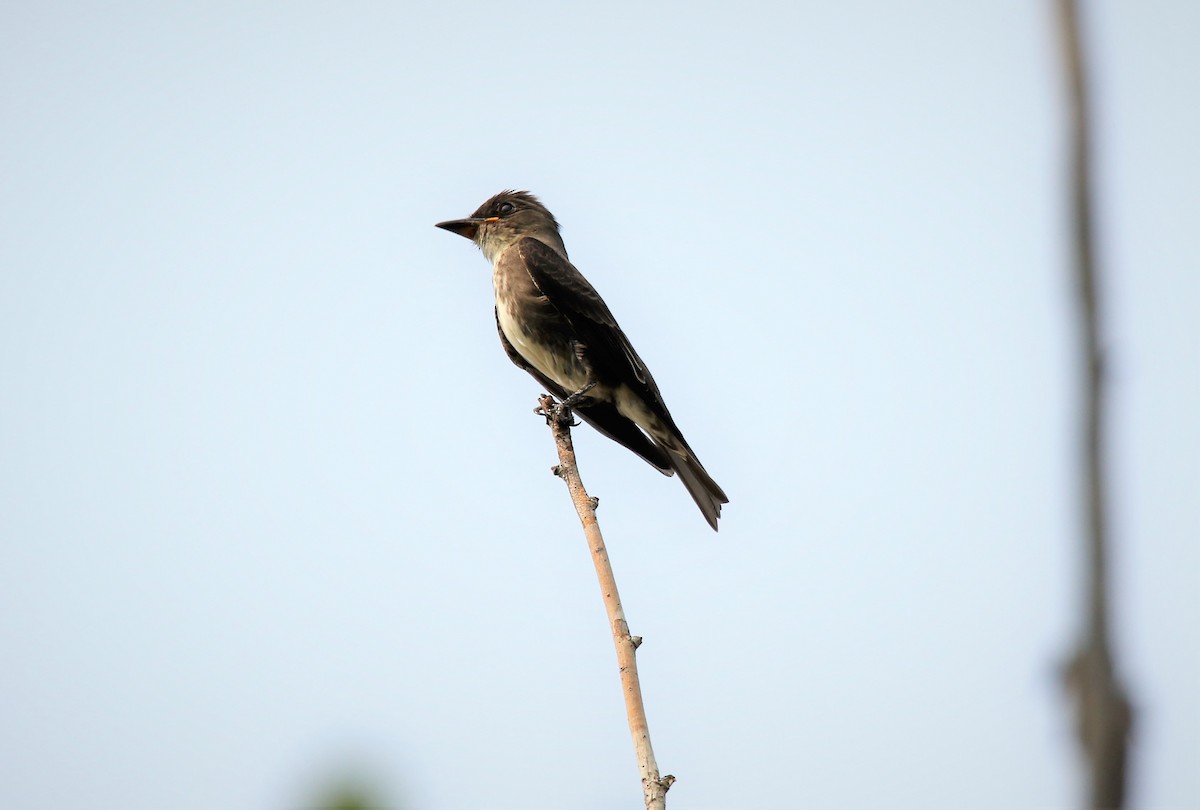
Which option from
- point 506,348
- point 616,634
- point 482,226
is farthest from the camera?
point 482,226

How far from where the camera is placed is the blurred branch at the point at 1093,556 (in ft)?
1.82

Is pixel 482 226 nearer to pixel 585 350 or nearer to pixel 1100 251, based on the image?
pixel 585 350

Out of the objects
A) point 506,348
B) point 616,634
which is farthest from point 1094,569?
point 506,348

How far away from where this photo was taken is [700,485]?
680 centimetres

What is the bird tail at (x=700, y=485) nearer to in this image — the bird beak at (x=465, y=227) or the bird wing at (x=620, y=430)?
the bird wing at (x=620, y=430)

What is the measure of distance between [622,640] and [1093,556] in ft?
9.83

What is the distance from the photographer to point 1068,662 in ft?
1.96

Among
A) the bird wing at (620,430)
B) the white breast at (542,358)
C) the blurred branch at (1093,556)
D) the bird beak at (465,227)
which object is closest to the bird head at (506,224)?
the bird beak at (465,227)

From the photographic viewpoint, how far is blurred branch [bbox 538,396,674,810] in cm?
309

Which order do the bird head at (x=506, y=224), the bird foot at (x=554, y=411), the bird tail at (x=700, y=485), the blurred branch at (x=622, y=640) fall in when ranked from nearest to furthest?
the blurred branch at (x=622, y=640)
the bird foot at (x=554, y=411)
the bird tail at (x=700, y=485)
the bird head at (x=506, y=224)

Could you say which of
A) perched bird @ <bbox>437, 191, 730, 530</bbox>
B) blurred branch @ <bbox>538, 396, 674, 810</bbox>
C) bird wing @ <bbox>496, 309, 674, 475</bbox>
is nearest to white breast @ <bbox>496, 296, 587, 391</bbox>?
perched bird @ <bbox>437, 191, 730, 530</bbox>

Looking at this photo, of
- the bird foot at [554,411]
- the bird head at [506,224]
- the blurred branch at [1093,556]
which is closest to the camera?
the blurred branch at [1093,556]

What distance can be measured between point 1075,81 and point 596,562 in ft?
10.9

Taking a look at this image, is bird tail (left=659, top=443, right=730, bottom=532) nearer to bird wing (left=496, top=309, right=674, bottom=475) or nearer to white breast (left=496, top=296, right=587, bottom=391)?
bird wing (left=496, top=309, right=674, bottom=475)
